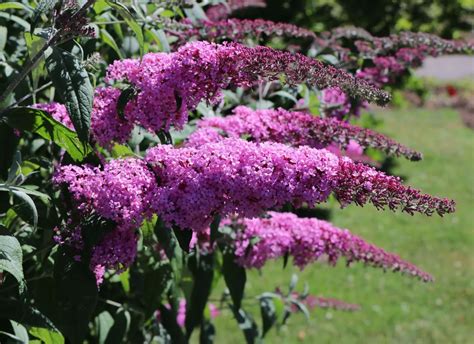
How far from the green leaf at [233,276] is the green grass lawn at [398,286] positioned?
192 cm

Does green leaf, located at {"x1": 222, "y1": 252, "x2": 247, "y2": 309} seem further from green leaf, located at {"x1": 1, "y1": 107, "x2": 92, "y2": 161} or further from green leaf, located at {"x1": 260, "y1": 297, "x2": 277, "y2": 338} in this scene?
green leaf, located at {"x1": 1, "y1": 107, "x2": 92, "y2": 161}

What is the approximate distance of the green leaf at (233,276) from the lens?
2891 mm

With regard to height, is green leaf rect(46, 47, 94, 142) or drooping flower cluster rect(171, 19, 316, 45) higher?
green leaf rect(46, 47, 94, 142)

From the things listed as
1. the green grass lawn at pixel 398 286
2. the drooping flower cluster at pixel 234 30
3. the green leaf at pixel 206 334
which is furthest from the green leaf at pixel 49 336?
the green grass lawn at pixel 398 286

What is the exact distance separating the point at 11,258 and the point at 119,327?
94 centimetres

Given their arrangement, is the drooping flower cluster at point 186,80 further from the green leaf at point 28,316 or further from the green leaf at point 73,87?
the green leaf at point 28,316

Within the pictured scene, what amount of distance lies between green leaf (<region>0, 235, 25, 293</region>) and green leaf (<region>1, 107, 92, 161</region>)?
11.4 inches

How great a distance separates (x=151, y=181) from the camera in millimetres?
1885

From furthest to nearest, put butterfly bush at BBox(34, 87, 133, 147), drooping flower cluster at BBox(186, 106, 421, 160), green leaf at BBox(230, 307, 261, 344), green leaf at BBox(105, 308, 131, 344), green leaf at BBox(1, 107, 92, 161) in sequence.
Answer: green leaf at BBox(230, 307, 261, 344), green leaf at BBox(105, 308, 131, 344), drooping flower cluster at BBox(186, 106, 421, 160), butterfly bush at BBox(34, 87, 133, 147), green leaf at BBox(1, 107, 92, 161)

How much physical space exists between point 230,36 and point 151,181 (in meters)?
1.11

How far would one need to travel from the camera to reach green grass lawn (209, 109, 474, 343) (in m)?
6.29

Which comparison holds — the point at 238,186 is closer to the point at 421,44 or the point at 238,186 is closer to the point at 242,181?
the point at 242,181

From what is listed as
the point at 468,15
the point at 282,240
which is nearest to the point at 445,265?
the point at 282,240

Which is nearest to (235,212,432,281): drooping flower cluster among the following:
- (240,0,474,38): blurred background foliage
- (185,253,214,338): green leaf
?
(185,253,214,338): green leaf
